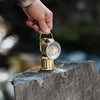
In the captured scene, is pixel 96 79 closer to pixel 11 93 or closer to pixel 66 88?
pixel 66 88

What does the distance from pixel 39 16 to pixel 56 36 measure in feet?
19.2

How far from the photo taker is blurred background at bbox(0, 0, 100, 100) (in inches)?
242

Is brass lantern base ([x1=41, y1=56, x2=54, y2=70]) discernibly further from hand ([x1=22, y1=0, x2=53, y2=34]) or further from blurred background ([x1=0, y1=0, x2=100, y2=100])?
blurred background ([x1=0, y1=0, x2=100, y2=100])

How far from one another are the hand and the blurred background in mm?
3364

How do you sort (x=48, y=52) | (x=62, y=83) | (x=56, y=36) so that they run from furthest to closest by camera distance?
(x=56, y=36) → (x=48, y=52) → (x=62, y=83)

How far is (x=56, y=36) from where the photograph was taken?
766 cm

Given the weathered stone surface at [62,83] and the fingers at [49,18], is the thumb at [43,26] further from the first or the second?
the weathered stone surface at [62,83]

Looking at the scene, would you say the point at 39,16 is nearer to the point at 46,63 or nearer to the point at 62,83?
the point at 46,63

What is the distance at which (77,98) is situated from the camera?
1796 mm

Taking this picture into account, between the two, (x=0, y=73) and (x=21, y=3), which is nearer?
(x=21, y=3)

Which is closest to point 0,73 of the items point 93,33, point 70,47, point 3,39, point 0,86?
point 0,86

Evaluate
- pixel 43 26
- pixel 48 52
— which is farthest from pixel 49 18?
pixel 48 52

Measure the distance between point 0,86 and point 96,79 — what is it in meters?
3.67

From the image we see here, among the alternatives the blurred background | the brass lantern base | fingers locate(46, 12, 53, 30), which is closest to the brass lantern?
the brass lantern base
